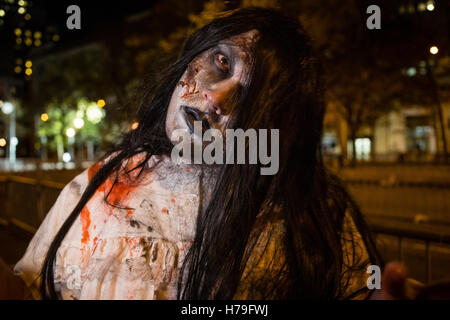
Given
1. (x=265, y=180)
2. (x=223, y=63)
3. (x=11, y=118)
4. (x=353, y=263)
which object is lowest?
(x=353, y=263)

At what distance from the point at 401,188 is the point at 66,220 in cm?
852

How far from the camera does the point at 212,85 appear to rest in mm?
1149

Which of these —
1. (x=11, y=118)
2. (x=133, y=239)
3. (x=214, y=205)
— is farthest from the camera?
(x=11, y=118)

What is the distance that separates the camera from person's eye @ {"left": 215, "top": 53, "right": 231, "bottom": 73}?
118cm

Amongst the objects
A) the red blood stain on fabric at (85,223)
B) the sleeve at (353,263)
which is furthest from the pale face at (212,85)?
the sleeve at (353,263)

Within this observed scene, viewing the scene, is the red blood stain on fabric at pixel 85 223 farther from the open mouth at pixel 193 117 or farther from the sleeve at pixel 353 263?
the sleeve at pixel 353 263

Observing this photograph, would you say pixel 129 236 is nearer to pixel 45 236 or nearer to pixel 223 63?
pixel 45 236

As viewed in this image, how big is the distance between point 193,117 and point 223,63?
194 millimetres

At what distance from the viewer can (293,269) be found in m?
1.20

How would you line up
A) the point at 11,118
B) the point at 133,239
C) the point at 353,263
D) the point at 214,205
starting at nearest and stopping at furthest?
1. the point at 133,239
2. the point at 214,205
3. the point at 353,263
4. the point at 11,118

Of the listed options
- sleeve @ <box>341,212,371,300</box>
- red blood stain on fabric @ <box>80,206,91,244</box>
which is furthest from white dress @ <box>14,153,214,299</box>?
sleeve @ <box>341,212,371,300</box>

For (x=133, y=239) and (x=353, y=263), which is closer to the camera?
(x=133, y=239)

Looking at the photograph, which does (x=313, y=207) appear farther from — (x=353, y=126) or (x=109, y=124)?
(x=353, y=126)

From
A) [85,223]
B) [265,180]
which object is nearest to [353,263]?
[265,180]
